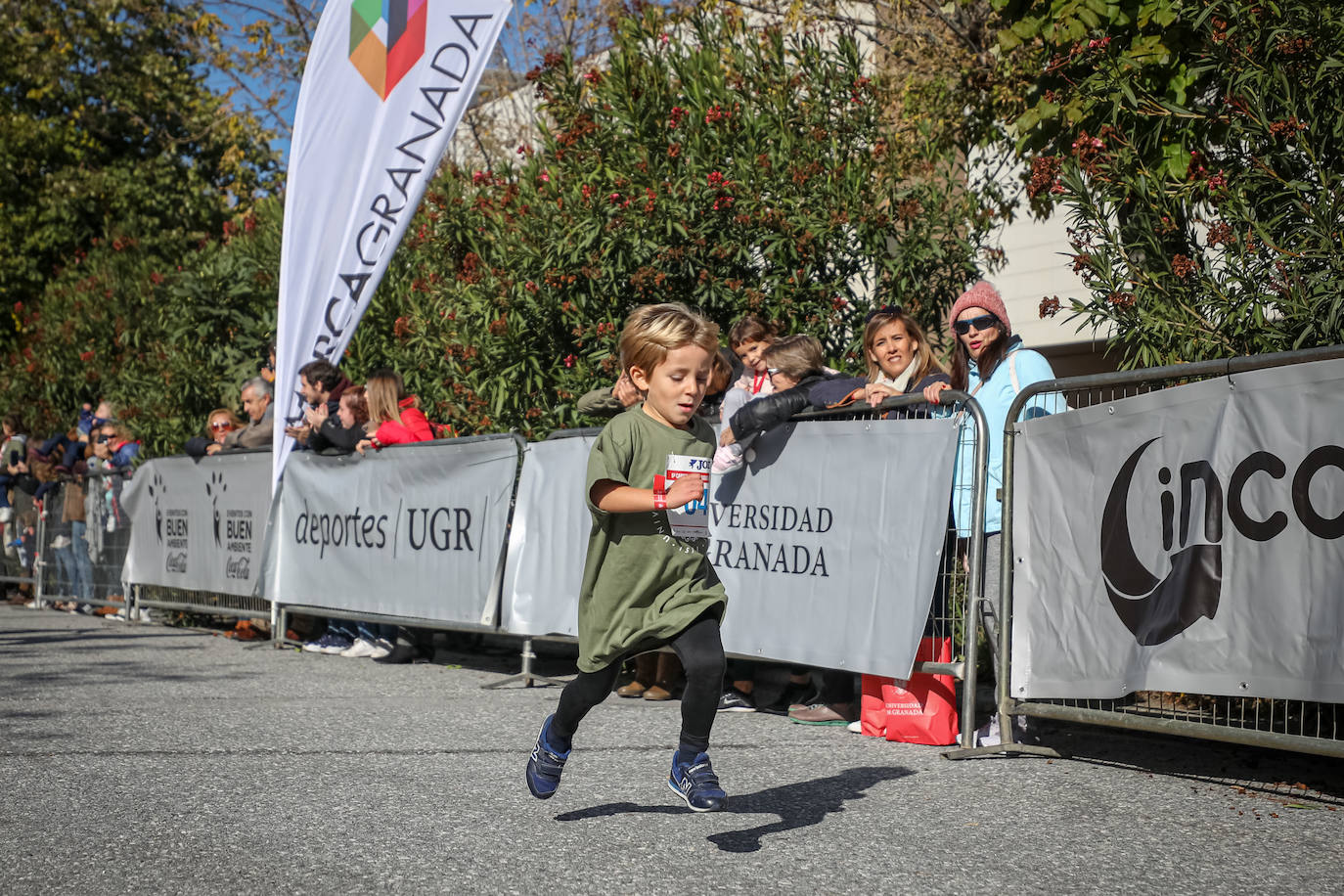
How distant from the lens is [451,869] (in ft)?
13.9

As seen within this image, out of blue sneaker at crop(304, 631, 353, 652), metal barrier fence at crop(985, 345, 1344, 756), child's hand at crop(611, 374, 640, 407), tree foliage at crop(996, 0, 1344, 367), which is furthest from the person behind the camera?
blue sneaker at crop(304, 631, 353, 652)

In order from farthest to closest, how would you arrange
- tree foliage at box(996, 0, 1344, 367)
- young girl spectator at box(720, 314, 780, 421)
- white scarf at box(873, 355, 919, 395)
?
young girl spectator at box(720, 314, 780, 421), white scarf at box(873, 355, 919, 395), tree foliage at box(996, 0, 1344, 367)

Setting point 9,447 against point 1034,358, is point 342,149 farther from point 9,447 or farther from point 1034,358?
point 9,447

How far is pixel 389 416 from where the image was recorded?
1046cm

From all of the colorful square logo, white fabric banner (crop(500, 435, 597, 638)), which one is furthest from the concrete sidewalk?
the colorful square logo

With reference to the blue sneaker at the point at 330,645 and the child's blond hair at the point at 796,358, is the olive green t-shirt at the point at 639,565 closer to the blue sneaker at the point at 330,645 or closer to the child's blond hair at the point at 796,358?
the child's blond hair at the point at 796,358

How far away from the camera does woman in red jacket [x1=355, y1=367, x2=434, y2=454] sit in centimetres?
1030

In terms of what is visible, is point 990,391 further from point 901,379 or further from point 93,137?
point 93,137

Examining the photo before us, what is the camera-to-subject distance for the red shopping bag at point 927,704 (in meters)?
6.59

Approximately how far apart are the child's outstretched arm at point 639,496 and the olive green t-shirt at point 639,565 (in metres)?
0.03

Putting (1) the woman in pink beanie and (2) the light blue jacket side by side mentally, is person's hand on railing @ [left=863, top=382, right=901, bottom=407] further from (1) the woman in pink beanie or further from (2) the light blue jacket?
(2) the light blue jacket

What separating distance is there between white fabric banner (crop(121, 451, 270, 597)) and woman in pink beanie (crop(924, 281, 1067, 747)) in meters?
6.42

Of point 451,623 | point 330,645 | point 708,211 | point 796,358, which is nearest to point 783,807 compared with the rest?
point 796,358

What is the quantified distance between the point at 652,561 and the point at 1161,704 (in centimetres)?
265
